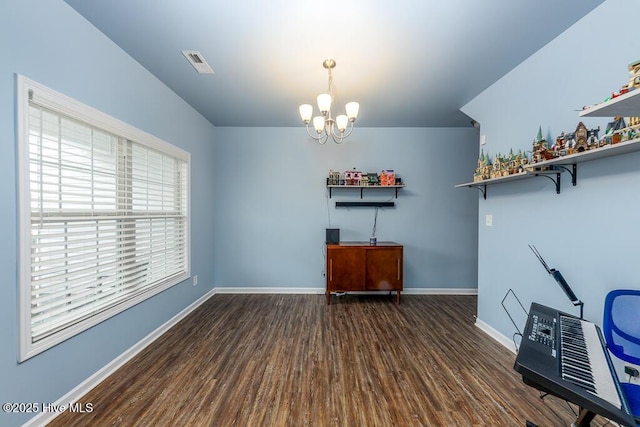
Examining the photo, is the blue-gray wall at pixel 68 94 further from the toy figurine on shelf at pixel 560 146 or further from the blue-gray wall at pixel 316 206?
the toy figurine on shelf at pixel 560 146

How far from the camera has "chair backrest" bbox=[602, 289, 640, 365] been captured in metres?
1.37

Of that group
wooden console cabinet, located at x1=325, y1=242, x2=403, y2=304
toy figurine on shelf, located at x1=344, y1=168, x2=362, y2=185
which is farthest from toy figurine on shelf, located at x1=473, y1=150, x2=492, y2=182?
toy figurine on shelf, located at x1=344, y1=168, x2=362, y2=185

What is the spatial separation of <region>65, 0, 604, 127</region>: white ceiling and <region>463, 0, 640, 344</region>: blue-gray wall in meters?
0.15

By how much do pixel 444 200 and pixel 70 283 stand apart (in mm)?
4485

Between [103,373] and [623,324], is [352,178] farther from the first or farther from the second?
[103,373]

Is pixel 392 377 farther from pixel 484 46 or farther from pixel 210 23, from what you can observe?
pixel 210 23

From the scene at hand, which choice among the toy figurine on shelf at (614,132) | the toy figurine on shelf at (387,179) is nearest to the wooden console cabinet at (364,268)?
the toy figurine on shelf at (387,179)

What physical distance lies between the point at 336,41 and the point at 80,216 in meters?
2.31

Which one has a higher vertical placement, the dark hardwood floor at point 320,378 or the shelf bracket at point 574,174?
the shelf bracket at point 574,174

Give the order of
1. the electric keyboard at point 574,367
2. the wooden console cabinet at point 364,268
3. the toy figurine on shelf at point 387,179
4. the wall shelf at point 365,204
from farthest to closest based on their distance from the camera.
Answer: the wall shelf at point 365,204 → the toy figurine on shelf at point 387,179 → the wooden console cabinet at point 364,268 → the electric keyboard at point 574,367

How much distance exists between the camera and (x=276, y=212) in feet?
13.7

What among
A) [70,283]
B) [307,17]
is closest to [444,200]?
[307,17]

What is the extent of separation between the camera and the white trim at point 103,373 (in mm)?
1572

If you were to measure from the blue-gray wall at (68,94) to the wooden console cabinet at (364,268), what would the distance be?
6.70 feet
